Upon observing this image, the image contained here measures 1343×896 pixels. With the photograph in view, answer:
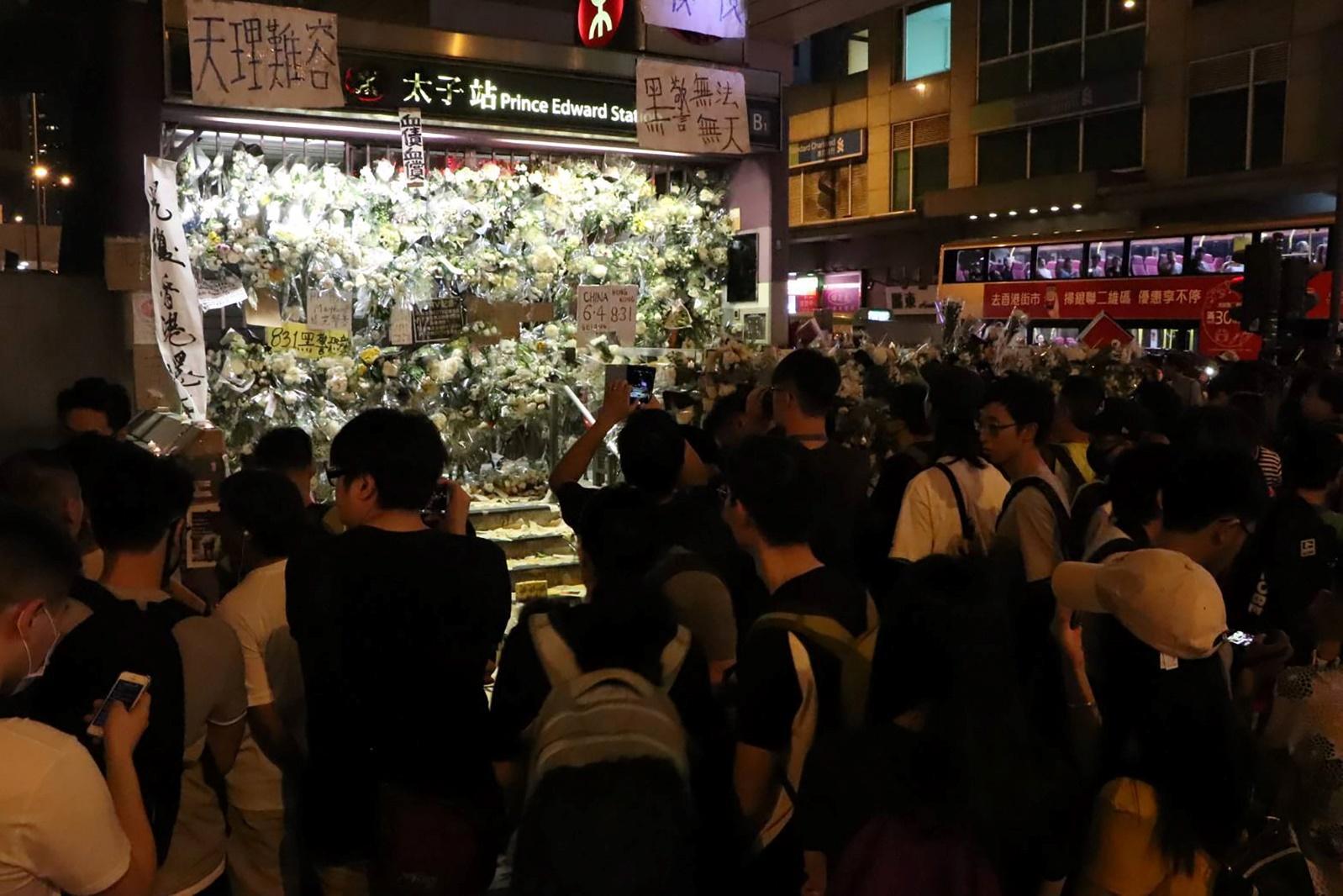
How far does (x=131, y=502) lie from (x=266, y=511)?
65cm

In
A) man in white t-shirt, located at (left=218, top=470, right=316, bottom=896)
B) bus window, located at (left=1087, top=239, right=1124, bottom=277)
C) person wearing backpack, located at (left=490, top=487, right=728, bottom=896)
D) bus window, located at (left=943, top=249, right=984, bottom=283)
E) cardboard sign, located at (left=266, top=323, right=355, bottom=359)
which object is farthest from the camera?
bus window, located at (left=943, top=249, right=984, bottom=283)

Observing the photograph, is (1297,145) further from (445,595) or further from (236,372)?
(445,595)

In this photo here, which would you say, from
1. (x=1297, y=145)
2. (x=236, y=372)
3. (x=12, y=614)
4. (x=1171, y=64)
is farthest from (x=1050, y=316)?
(x=12, y=614)

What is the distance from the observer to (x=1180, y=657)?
2428 mm

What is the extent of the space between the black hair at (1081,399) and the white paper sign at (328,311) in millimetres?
4821

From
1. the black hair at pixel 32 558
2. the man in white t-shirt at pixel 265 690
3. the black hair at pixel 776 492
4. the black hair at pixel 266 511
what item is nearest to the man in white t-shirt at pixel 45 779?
the black hair at pixel 32 558

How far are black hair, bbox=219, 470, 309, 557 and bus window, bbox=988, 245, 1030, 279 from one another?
64.8 ft

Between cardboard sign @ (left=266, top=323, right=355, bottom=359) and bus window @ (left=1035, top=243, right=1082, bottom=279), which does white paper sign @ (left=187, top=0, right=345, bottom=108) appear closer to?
cardboard sign @ (left=266, top=323, right=355, bottom=359)

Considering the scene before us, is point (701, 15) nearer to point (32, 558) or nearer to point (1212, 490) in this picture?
point (1212, 490)

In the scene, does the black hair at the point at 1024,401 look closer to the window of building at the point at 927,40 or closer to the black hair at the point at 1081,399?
the black hair at the point at 1081,399

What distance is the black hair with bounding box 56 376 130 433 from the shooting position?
4910mm

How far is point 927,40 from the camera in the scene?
3212 cm

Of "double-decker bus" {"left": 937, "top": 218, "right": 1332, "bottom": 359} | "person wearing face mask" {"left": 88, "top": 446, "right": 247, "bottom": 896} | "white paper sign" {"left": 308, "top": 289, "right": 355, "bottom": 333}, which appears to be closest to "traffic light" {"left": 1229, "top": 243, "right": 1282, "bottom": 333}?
"double-decker bus" {"left": 937, "top": 218, "right": 1332, "bottom": 359}

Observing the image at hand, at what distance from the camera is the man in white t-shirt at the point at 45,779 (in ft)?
5.75
